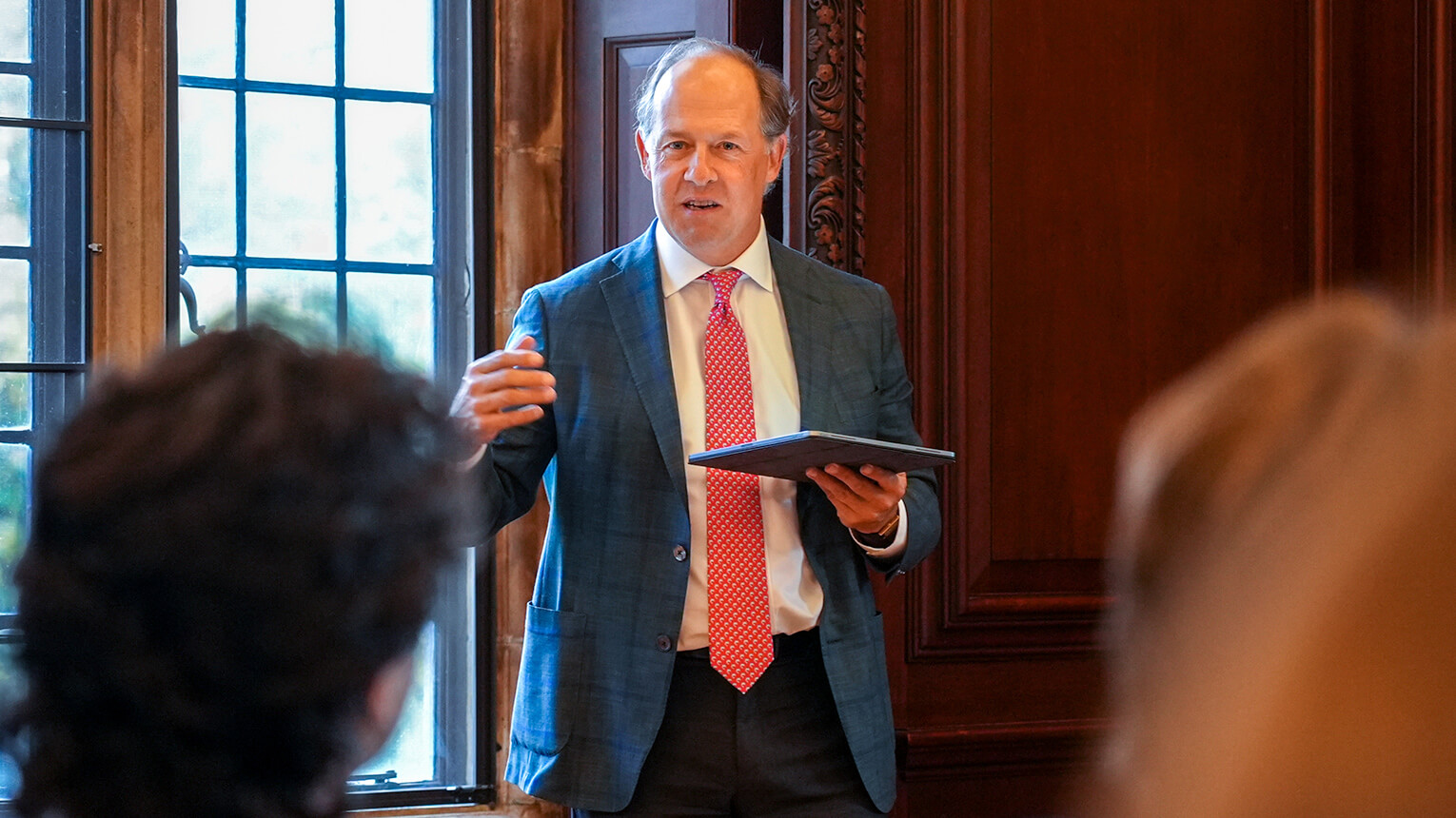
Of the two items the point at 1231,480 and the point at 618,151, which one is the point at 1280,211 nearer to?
the point at 618,151

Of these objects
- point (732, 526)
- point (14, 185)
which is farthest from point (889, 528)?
point (14, 185)

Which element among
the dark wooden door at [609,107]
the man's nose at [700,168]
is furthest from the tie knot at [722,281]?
the dark wooden door at [609,107]

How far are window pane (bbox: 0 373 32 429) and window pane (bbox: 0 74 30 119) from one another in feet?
1.88

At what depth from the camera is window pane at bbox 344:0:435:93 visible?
3.62 meters

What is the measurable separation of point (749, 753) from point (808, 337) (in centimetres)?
67

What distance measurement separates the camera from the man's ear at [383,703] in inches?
31.1

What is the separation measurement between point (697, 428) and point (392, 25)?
1744 mm

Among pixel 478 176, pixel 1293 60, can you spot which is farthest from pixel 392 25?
pixel 1293 60

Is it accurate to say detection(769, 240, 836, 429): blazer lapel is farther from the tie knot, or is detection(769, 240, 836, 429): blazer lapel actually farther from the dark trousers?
the dark trousers

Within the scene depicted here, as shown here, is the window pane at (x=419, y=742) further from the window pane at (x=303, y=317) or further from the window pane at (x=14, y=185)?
the window pane at (x=303, y=317)

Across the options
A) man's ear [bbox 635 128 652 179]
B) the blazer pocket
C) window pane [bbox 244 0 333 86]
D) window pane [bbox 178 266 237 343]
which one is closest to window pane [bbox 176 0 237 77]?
window pane [bbox 244 0 333 86]

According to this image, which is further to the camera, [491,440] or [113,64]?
[113,64]

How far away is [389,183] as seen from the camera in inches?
144

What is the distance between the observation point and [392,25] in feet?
12.0
